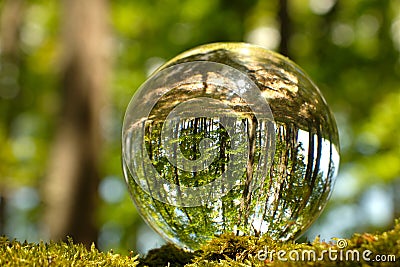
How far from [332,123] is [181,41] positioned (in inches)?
300

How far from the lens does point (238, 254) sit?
1.97 meters

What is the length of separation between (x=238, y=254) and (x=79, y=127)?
14.0 ft

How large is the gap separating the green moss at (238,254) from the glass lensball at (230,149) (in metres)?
0.09

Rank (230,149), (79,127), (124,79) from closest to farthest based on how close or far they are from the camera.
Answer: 1. (230,149)
2. (79,127)
3. (124,79)

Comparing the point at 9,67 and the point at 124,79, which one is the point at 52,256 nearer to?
the point at 124,79

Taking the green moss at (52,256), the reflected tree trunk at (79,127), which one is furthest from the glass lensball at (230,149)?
the reflected tree trunk at (79,127)

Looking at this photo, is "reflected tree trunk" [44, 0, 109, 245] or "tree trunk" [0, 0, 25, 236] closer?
"reflected tree trunk" [44, 0, 109, 245]

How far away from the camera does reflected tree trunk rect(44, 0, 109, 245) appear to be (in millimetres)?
5652

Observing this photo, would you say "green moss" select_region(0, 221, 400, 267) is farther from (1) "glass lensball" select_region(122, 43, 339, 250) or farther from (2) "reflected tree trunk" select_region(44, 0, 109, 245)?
(2) "reflected tree trunk" select_region(44, 0, 109, 245)

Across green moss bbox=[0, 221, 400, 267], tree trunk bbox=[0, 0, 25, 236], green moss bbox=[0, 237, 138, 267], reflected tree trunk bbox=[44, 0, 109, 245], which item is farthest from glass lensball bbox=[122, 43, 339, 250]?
tree trunk bbox=[0, 0, 25, 236]

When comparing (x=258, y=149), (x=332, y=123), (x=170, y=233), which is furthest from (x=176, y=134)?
(x=332, y=123)

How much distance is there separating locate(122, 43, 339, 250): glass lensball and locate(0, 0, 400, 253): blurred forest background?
372cm

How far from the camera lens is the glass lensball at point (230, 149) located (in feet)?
6.49

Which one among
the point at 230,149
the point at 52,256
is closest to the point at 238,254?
the point at 230,149
